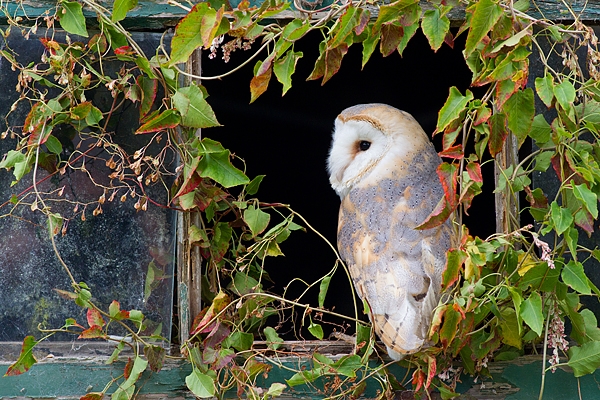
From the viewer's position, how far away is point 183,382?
1.88 m

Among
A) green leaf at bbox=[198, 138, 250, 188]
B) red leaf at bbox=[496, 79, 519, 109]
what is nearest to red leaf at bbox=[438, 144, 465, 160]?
red leaf at bbox=[496, 79, 519, 109]

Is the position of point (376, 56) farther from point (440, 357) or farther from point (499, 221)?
point (440, 357)

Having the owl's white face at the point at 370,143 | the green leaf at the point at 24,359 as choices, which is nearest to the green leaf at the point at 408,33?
the owl's white face at the point at 370,143

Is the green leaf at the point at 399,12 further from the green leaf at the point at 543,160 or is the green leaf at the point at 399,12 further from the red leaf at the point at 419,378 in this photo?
the red leaf at the point at 419,378

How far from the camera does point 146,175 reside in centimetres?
198

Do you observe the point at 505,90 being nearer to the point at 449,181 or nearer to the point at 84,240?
the point at 449,181

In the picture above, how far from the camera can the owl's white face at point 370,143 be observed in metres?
2.10

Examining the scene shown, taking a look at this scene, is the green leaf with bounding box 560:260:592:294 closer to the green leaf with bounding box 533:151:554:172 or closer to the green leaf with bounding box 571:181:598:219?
the green leaf with bounding box 571:181:598:219

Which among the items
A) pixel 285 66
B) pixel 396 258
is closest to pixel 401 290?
pixel 396 258

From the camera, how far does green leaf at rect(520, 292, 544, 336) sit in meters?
1.49

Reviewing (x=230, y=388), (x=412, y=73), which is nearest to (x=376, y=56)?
(x=412, y=73)

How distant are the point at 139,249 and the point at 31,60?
1.65 ft

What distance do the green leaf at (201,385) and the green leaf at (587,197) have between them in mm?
760

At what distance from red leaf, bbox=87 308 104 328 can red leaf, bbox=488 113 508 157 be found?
81 cm
